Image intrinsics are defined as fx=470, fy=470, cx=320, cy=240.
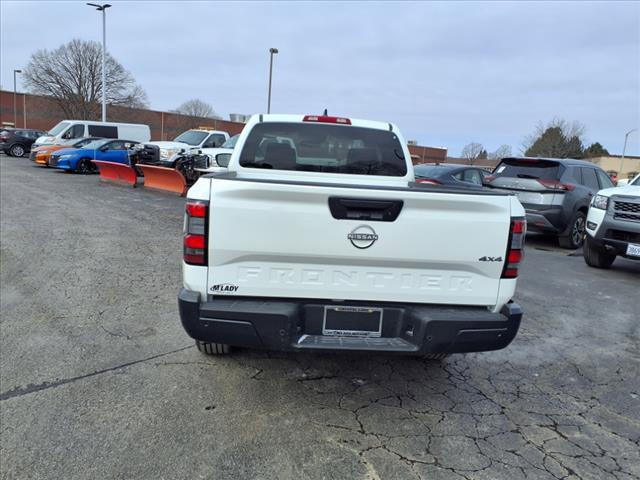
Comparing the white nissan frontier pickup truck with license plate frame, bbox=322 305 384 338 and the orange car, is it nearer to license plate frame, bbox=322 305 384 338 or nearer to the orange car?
license plate frame, bbox=322 305 384 338

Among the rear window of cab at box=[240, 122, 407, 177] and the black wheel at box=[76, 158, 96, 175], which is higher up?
the rear window of cab at box=[240, 122, 407, 177]

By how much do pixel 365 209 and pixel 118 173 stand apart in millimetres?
16384

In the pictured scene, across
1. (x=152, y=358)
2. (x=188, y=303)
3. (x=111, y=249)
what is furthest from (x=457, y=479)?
(x=111, y=249)

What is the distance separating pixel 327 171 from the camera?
455 cm

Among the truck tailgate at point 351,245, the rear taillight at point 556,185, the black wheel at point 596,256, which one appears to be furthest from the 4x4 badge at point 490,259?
the rear taillight at point 556,185

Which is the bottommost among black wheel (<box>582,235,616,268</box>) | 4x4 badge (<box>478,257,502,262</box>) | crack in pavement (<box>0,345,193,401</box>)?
crack in pavement (<box>0,345,193,401</box>)

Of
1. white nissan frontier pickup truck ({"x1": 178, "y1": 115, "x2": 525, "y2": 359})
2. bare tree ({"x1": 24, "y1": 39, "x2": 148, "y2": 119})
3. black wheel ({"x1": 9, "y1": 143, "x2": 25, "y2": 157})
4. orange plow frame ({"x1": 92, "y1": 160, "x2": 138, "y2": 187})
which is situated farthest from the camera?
bare tree ({"x1": 24, "y1": 39, "x2": 148, "y2": 119})

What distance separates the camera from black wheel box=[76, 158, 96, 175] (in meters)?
20.3

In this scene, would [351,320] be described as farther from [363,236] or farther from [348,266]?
[363,236]

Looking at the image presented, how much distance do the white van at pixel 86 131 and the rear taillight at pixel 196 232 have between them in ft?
77.8

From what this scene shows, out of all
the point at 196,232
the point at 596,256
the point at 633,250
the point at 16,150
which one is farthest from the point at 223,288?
the point at 16,150

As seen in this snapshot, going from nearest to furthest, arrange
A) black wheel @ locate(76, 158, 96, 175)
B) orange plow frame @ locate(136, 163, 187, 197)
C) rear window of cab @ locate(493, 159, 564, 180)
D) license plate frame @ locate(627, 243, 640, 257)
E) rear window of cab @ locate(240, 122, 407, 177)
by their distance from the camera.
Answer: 1. rear window of cab @ locate(240, 122, 407, 177)
2. license plate frame @ locate(627, 243, 640, 257)
3. rear window of cab @ locate(493, 159, 564, 180)
4. orange plow frame @ locate(136, 163, 187, 197)
5. black wheel @ locate(76, 158, 96, 175)

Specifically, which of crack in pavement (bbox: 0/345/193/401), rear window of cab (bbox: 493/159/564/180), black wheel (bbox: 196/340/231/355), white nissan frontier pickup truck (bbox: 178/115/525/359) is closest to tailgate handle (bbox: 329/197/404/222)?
white nissan frontier pickup truck (bbox: 178/115/525/359)

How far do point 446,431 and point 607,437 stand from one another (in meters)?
1.05
